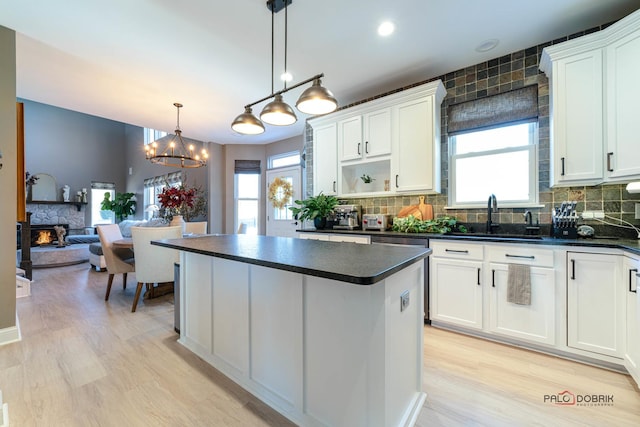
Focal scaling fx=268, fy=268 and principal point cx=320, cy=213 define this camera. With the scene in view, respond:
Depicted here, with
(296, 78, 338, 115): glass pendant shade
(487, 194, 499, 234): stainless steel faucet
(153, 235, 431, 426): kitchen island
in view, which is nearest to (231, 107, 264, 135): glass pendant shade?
(296, 78, 338, 115): glass pendant shade

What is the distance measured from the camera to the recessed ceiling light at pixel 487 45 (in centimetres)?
251

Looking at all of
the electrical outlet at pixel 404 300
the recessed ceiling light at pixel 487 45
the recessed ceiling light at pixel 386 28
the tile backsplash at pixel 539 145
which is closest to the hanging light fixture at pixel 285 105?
the recessed ceiling light at pixel 386 28

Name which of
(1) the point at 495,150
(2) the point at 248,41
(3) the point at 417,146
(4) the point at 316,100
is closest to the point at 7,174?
(2) the point at 248,41

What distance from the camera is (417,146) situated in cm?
304

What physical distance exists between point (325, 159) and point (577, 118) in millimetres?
2621

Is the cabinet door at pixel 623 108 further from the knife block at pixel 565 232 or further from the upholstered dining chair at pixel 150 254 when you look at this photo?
the upholstered dining chair at pixel 150 254

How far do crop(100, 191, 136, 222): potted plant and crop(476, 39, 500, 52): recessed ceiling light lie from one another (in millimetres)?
9661

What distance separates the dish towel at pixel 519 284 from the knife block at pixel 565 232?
523 millimetres

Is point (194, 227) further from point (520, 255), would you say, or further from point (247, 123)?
point (520, 255)

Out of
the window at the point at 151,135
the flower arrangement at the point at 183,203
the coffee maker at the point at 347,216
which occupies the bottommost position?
the coffee maker at the point at 347,216

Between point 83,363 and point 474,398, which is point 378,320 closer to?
point 474,398

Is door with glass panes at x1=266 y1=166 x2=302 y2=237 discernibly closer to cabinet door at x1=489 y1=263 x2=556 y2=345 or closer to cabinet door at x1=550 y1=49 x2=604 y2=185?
cabinet door at x1=489 y1=263 x2=556 y2=345

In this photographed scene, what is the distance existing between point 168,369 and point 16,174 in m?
2.24

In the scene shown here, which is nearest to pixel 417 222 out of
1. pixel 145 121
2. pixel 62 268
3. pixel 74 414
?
pixel 74 414
